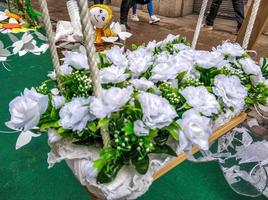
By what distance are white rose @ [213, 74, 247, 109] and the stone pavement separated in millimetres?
2546

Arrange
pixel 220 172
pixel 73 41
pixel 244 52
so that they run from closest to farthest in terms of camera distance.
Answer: pixel 244 52, pixel 220 172, pixel 73 41

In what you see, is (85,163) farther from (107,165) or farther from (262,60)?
(262,60)

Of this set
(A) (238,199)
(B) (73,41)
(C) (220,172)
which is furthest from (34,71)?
(A) (238,199)

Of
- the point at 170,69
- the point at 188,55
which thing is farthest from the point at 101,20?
the point at 170,69

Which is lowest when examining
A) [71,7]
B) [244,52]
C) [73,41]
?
[73,41]

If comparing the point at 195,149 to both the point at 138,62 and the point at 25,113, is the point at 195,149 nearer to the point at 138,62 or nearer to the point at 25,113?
the point at 138,62

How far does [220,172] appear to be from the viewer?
141 cm

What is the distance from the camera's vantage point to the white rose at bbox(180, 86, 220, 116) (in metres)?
0.72

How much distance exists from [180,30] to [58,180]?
11.6 feet

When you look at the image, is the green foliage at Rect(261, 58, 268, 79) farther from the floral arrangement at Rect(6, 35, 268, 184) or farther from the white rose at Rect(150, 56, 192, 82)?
the white rose at Rect(150, 56, 192, 82)

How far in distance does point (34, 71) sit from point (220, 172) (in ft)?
5.86

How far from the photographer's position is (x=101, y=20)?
1955mm

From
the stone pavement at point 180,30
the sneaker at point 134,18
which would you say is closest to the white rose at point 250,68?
the stone pavement at point 180,30

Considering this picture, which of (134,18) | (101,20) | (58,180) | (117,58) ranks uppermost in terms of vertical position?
(117,58)
